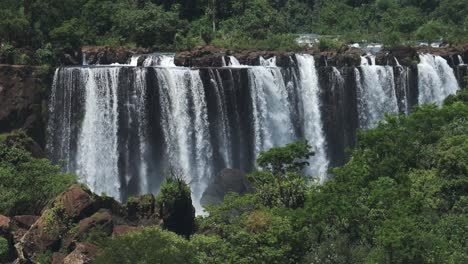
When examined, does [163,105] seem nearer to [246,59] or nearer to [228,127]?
[228,127]

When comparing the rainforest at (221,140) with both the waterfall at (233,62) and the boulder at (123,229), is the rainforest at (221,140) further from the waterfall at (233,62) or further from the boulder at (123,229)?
the boulder at (123,229)

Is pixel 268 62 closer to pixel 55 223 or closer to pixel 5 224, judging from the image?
pixel 55 223

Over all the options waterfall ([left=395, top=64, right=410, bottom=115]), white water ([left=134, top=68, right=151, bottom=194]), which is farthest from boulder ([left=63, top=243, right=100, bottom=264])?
waterfall ([left=395, top=64, right=410, bottom=115])

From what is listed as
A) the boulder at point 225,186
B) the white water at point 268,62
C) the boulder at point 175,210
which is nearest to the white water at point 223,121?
the boulder at point 225,186

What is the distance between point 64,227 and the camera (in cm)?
3331

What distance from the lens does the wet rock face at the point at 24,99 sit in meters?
45.0

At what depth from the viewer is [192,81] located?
158 ft

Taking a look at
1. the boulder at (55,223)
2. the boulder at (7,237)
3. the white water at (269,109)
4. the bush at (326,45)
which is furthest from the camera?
the bush at (326,45)

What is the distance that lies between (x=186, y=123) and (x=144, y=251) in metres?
23.7

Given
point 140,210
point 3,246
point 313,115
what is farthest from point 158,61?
point 3,246

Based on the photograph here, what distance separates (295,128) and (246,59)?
6.85 m

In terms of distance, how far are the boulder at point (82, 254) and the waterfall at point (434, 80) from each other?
33.5 m

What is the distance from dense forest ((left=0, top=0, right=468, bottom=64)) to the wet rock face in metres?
2.73

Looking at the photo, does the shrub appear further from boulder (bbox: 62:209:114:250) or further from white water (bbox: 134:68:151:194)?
white water (bbox: 134:68:151:194)
